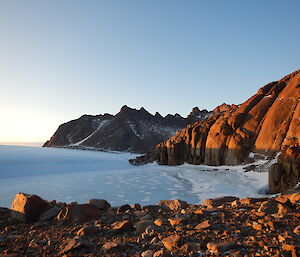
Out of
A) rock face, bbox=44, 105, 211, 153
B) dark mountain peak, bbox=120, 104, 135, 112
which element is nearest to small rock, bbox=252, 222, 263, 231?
rock face, bbox=44, 105, 211, 153

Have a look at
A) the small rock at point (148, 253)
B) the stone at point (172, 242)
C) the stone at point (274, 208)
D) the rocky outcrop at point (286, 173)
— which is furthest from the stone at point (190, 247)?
the rocky outcrop at point (286, 173)

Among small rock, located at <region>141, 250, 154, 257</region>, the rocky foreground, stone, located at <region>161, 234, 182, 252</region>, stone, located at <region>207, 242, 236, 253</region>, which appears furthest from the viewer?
stone, located at <region>161, 234, 182, 252</region>

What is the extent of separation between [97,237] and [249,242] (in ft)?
11.2

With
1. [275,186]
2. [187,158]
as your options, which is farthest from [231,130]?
[275,186]

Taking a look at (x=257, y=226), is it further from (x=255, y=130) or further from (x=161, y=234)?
(x=255, y=130)

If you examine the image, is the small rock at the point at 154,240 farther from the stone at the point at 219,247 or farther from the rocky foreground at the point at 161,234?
the stone at the point at 219,247

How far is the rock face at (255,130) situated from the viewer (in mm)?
27797

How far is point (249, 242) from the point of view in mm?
3473

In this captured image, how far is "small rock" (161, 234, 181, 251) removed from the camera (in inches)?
146

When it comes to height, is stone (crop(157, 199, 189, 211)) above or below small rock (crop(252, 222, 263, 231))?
below

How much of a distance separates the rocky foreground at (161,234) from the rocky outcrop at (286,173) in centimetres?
1135

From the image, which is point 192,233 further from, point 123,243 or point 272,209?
point 272,209

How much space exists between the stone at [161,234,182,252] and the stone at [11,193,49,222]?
557 centimetres

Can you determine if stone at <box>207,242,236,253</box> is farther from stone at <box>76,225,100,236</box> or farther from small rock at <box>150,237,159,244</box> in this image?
stone at <box>76,225,100,236</box>
